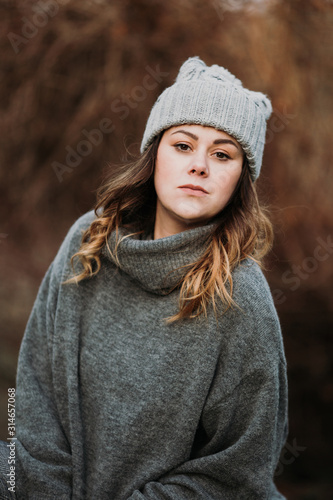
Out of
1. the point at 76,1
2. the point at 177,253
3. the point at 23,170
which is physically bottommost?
the point at 177,253

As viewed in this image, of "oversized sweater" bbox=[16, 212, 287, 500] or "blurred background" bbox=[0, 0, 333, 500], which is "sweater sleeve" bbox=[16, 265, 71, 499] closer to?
"oversized sweater" bbox=[16, 212, 287, 500]

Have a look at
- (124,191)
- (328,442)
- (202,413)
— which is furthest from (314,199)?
(202,413)

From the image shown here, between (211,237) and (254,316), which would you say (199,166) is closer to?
(211,237)

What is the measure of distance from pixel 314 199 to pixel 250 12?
1176 mm

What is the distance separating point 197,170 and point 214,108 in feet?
0.71

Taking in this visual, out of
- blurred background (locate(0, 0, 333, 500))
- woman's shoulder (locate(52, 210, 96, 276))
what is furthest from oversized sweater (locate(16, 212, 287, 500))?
blurred background (locate(0, 0, 333, 500))

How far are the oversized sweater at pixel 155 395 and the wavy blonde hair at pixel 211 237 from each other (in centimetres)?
5

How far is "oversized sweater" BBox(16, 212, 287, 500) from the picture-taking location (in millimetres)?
1860

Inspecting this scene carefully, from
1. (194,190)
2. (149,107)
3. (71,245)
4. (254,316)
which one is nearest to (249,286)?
(254,316)

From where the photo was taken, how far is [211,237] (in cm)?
196

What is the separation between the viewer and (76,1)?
3.63 m

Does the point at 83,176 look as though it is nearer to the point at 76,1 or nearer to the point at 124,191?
Answer: the point at 76,1

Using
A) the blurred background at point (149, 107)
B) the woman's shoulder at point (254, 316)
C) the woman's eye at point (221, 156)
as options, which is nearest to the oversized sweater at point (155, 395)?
the woman's shoulder at point (254, 316)

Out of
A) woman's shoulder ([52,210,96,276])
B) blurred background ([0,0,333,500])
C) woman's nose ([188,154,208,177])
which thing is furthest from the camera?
blurred background ([0,0,333,500])
